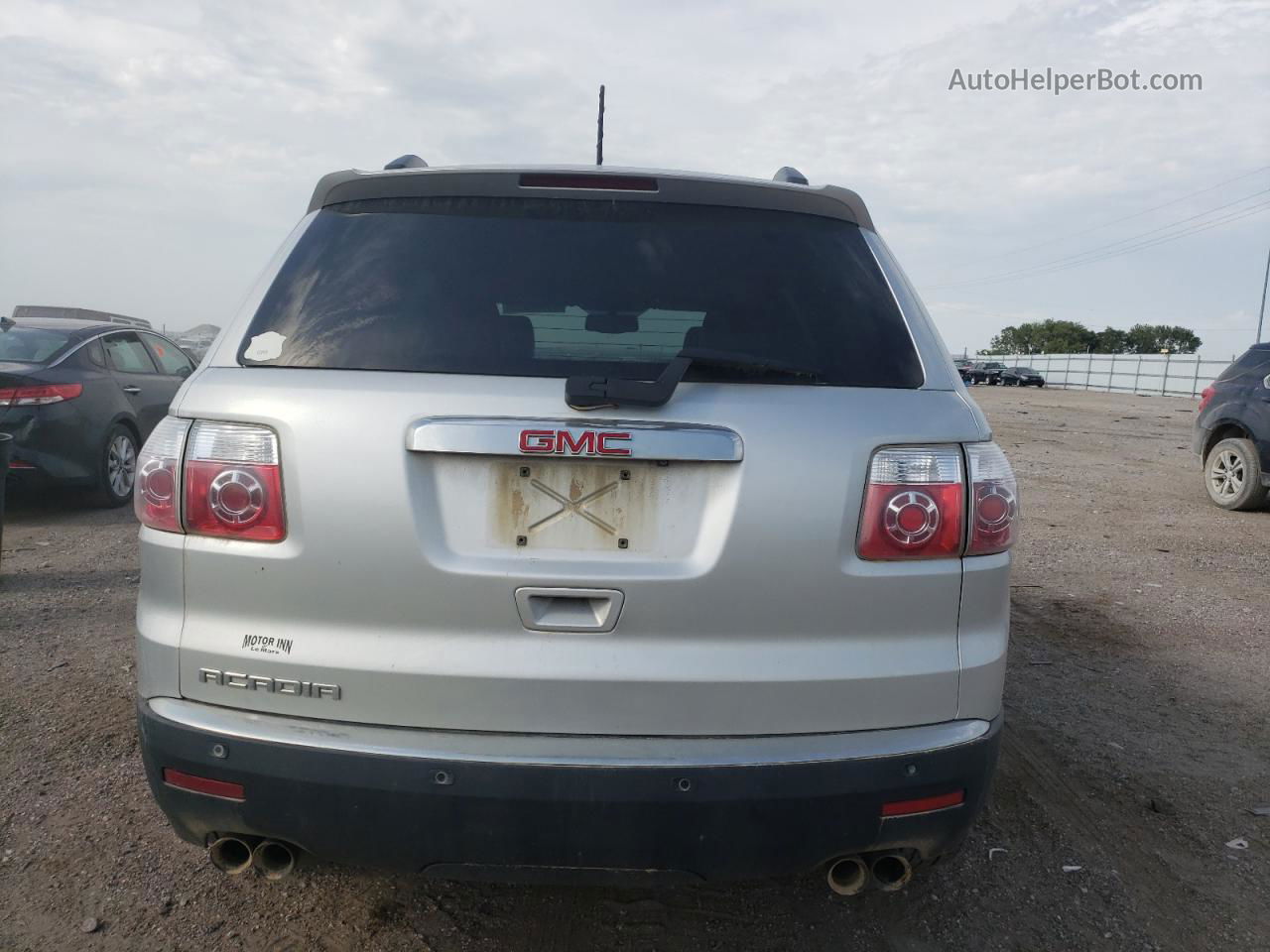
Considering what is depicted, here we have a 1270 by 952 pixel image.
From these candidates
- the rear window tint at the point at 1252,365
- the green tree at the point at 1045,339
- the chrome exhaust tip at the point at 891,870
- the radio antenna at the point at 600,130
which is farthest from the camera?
the green tree at the point at 1045,339

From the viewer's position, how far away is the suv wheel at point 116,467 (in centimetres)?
834

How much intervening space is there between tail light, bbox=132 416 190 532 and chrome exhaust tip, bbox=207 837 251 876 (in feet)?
2.32

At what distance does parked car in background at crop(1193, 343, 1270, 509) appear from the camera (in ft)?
30.5

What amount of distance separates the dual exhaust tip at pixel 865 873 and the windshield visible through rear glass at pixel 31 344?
312 inches

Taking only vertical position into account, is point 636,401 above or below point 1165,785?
above

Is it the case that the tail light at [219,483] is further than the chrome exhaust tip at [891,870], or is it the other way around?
the chrome exhaust tip at [891,870]

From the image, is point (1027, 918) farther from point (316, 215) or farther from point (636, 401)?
point (316, 215)

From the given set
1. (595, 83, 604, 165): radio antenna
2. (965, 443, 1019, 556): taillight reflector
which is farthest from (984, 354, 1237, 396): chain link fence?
(965, 443, 1019, 556): taillight reflector

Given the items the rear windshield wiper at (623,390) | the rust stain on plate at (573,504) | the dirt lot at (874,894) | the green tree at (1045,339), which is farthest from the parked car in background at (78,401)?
the green tree at (1045,339)

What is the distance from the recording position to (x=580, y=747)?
202 cm

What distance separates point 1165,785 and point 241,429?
346cm

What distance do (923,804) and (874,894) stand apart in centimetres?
100

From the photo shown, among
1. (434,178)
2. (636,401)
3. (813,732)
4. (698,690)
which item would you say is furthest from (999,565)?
(434,178)

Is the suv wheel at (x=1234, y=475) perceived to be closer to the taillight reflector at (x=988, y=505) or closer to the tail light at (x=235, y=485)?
the taillight reflector at (x=988, y=505)
